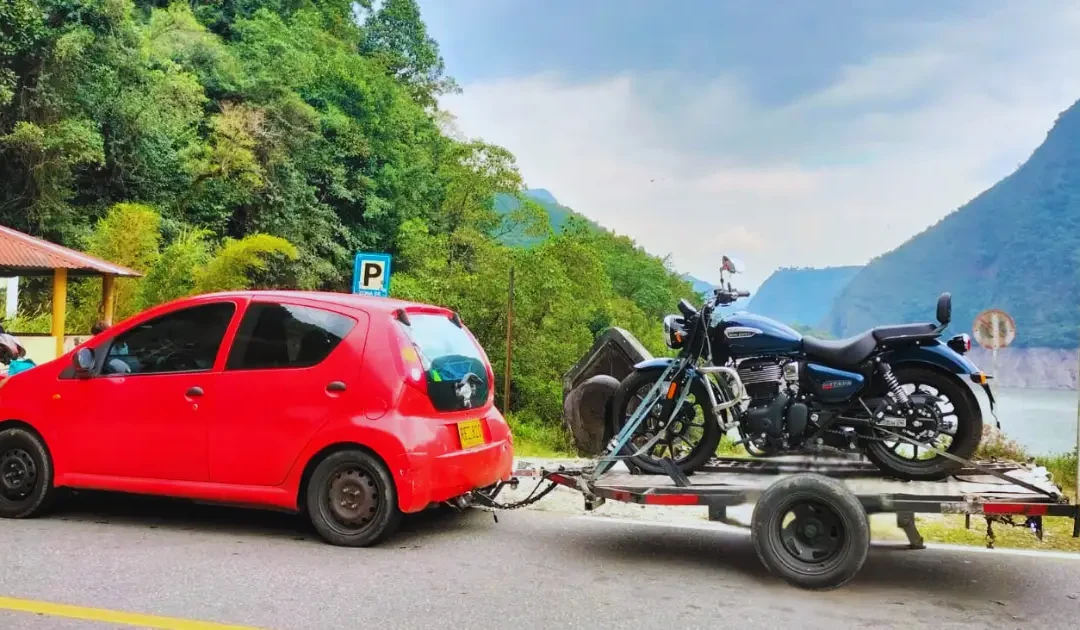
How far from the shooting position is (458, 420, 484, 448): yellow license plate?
17.5ft

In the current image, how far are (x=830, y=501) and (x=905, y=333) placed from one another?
138cm

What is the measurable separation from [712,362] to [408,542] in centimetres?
235

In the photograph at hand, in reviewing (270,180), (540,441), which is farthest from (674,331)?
(270,180)

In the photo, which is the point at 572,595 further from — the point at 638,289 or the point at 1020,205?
the point at 1020,205

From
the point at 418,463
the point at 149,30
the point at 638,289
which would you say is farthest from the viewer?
the point at 638,289

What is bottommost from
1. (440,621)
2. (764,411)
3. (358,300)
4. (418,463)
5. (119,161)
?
(440,621)

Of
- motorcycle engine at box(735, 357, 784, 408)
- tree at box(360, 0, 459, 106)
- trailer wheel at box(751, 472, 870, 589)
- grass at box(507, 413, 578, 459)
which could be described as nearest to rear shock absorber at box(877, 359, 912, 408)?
motorcycle engine at box(735, 357, 784, 408)

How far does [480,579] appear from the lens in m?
4.54

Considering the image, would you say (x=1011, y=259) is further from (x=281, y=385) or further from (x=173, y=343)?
(x=173, y=343)

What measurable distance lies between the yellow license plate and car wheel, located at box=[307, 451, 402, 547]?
558 millimetres

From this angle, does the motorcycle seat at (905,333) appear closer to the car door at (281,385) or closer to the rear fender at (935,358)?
the rear fender at (935,358)

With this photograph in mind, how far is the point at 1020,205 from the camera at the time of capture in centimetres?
6931

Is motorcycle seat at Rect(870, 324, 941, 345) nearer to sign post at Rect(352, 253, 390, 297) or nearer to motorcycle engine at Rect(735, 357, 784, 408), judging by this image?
motorcycle engine at Rect(735, 357, 784, 408)

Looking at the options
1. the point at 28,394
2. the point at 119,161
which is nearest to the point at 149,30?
the point at 119,161
